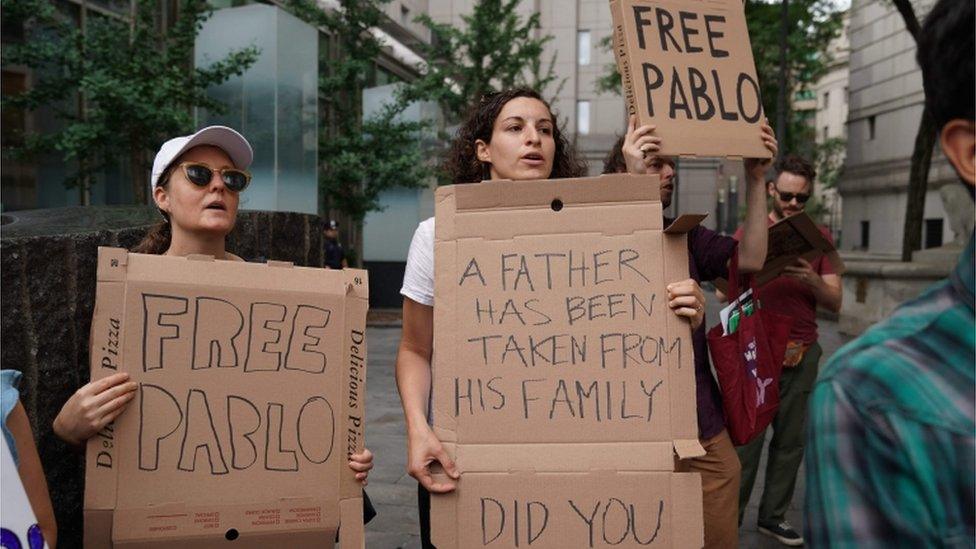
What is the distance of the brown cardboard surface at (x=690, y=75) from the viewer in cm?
241

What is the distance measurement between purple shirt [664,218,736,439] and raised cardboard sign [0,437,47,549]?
189 centimetres

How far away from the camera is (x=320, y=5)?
16719 millimetres

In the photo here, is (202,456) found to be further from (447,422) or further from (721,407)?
(721,407)

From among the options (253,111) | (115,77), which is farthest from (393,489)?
(253,111)

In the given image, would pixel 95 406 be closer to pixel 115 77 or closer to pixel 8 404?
pixel 8 404

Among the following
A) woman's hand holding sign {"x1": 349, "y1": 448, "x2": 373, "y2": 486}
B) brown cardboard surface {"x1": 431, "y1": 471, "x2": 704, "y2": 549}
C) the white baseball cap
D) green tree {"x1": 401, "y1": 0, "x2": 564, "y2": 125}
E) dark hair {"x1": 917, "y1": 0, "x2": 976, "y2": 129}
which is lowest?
brown cardboard surface {"x1": 431, "y1": 471, "x2": 704, "y2": 549}

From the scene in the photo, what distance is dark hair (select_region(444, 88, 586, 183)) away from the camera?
268cm

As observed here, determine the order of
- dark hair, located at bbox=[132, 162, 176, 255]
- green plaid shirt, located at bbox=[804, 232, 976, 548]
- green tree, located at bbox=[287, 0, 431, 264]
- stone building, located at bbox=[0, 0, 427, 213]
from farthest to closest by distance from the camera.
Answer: green tree, located at bbox=[287, 0, 431, 264], stone building, located at bbox=[0, 0, 427, 213], dark hair, located at bbox=[132, 162, 176, 255], green plaid shirt, located at bbox=[804, 232, 976, 548]

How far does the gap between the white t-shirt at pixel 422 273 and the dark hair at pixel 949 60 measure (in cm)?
152

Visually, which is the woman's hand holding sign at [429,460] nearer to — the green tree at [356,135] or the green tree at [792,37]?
the green tree at [356,135]

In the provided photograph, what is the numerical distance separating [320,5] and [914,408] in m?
17.0

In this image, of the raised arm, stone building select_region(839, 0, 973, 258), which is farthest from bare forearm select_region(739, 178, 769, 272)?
stone building select_region(839, 0, 973, 258)

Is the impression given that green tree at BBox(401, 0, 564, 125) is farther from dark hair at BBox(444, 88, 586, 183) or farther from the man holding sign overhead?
the man holding sign overhead

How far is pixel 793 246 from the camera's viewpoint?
13.4ft
